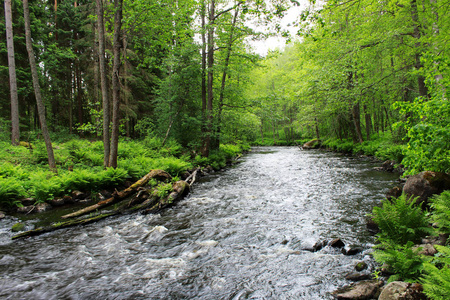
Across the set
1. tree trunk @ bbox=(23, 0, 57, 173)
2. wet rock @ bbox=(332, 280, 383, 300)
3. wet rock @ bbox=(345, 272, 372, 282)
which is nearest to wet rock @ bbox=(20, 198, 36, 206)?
tree trunk @ bbox=(23, 0, 57, 173)

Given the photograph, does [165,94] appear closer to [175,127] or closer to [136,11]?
A: [175,127]

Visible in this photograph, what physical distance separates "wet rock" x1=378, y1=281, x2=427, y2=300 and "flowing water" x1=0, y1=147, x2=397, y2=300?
2.72 feet

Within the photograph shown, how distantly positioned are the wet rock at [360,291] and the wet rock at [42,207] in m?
8.73

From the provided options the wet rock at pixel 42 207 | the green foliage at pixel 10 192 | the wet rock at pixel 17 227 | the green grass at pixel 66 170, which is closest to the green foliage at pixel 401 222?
the wet rock at pixel 17 227

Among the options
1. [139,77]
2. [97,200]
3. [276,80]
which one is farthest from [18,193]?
[276,80]

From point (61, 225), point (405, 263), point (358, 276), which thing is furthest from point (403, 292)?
point (61, 225)

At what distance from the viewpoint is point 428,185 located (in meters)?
5.88

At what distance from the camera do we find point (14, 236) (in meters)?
5.69

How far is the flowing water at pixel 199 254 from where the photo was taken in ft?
12.8

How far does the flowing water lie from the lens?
153 inches

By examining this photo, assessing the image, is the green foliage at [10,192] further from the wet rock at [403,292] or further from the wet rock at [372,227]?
the wet rock at [372,227]

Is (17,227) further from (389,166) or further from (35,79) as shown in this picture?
(389,166)

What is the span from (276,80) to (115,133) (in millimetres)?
45473

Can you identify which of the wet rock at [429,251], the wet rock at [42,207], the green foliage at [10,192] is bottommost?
the wet rock at [42,207]
